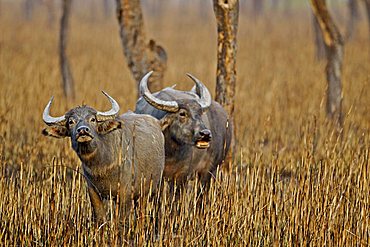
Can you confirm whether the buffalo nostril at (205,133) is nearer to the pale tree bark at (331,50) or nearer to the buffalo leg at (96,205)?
the buffalo leg at (96,205)

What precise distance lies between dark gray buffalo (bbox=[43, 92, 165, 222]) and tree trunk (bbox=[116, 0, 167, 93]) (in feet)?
8.76

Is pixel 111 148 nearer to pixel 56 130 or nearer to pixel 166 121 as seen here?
pixel 56 130

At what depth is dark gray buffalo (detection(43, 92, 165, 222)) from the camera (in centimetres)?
435

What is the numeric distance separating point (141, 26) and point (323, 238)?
4.31m

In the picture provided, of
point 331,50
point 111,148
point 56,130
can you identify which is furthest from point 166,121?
point 331,50

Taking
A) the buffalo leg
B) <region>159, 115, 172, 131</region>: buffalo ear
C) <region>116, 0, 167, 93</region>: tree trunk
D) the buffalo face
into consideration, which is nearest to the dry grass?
the buffalo leg

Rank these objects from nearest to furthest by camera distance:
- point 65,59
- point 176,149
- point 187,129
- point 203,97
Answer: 1. point 187,129
2. point 176,149
3. point 203,97
4. point 65,59

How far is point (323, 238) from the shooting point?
415 centimetres

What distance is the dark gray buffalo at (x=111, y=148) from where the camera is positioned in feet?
14.3

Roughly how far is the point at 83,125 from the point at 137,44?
144 inches

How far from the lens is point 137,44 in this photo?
25.4 ft

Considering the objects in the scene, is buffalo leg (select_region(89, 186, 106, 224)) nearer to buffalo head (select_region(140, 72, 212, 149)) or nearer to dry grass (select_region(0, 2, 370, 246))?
dry grass (select_region(0, 2, 370, 246))

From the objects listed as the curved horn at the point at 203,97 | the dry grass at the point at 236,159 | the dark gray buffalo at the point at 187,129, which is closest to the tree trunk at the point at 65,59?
the dry grass at the point at 236,159

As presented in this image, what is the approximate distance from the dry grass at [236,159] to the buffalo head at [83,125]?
20 centimetres
